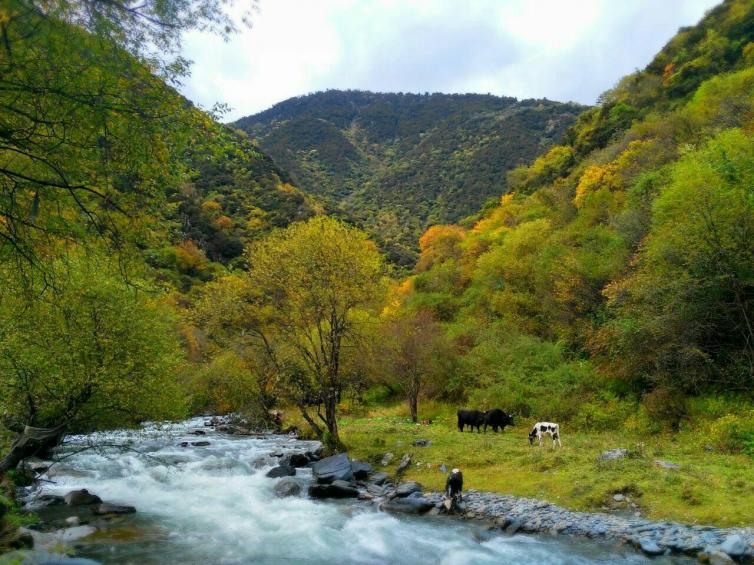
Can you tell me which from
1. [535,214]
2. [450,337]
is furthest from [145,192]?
[535,214]

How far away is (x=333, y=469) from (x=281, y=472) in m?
2.63

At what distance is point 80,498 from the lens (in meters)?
16.3

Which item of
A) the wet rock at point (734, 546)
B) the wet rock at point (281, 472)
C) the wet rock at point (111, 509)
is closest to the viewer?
the wet rock at point (734, 546)

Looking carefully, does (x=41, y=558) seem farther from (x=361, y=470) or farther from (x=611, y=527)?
(x=611, y=527)

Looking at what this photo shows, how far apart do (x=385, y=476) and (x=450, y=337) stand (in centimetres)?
2087

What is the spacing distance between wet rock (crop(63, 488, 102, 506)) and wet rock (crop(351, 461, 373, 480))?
Result: 8.91m

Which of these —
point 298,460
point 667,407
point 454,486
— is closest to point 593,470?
point 454,486

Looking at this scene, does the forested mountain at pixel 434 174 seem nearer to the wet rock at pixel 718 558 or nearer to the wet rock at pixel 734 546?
the wet rock at pixel 734 546

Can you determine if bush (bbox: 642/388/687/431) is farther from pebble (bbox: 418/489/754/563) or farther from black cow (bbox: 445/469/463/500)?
black cow (bbox: 445/469/463/500)

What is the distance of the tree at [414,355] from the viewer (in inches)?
1314

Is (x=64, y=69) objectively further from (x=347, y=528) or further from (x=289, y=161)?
(x=289, y=161)

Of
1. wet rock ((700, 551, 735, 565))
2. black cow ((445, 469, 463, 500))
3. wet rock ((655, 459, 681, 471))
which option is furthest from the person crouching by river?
wet rock ((700, 551, 735, 565))

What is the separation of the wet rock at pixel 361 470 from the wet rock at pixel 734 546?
38.8 ft

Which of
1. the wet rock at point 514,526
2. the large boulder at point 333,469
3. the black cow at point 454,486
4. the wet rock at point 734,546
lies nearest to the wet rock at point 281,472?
the large boulder at point 333,469
